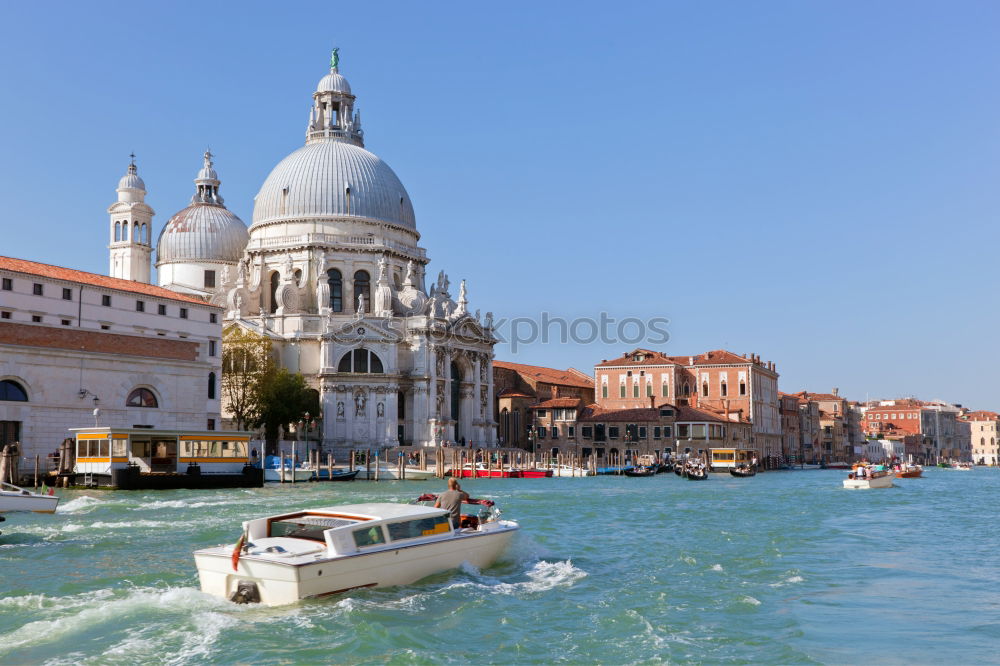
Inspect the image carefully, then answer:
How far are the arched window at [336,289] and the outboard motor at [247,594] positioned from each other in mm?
50823

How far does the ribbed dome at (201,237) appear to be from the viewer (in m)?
66.8

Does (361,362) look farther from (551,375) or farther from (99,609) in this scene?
(99,609)

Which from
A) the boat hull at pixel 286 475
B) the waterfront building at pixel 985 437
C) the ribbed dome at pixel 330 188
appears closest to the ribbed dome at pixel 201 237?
the ribbed dome at pixel 330 188

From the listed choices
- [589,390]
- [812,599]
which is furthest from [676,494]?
[589,390]

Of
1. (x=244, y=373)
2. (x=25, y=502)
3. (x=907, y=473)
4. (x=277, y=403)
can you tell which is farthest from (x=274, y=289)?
(x=25, y=502)

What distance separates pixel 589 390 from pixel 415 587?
230 feet

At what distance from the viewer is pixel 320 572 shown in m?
11.8

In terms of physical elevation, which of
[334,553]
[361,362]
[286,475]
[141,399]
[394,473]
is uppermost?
[361,362]

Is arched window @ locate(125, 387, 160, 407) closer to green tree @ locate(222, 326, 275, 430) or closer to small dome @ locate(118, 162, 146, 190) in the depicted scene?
green tree @ locate(222, 326, 275, 430)

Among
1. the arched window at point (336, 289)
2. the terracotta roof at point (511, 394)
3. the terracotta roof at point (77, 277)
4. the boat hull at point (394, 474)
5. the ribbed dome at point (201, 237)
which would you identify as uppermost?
the ribbed dome at point (201, 237)

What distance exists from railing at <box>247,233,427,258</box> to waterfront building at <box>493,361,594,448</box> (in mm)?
14612

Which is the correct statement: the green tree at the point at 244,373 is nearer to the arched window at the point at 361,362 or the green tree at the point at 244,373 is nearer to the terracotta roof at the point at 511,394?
the arched window at the point at 361,362

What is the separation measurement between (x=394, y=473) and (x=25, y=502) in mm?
29107

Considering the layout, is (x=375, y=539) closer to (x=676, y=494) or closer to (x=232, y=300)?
Answer: (x=676, y=494)
